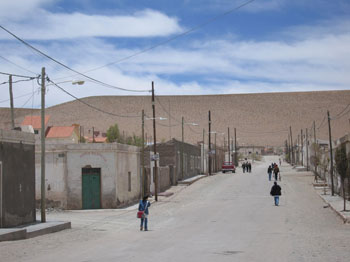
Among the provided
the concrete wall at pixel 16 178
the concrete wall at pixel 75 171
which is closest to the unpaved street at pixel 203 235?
the concrete wall at pixel 75 171

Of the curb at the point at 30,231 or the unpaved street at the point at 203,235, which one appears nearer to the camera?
the unpaved street at the point at 203,235

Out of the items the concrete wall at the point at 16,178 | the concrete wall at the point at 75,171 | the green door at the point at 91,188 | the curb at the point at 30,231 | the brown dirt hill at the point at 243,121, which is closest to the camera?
the curb at the point at 30,231

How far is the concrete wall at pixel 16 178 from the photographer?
806 inches

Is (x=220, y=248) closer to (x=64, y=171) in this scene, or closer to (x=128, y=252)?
(x=128, y=252)

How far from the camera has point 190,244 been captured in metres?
16.1

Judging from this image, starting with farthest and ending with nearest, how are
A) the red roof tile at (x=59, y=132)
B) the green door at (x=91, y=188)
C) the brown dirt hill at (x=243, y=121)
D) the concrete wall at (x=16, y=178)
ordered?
the brown dirt hill at (x=243, y=121) → the red roof tile at (x=59, y=132) → the green door at (x=91, y=188) → the concrete wall at (x=16, y=178)

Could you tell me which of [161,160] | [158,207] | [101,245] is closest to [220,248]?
[101,245]

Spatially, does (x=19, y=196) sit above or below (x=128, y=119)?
below

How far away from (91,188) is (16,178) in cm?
1030

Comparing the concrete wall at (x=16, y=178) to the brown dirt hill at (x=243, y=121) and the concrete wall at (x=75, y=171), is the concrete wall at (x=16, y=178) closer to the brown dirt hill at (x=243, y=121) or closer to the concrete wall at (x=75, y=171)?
the concrete wall at (x=75, y=171)

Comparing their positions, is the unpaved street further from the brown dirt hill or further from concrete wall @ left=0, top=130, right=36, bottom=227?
the brown dirt hill

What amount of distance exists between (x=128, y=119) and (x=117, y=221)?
542ft

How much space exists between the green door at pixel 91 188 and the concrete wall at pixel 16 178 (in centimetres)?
826

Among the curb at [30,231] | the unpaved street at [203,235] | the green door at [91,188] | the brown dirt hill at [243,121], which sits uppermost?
the brown dirt hill at [243,121]
